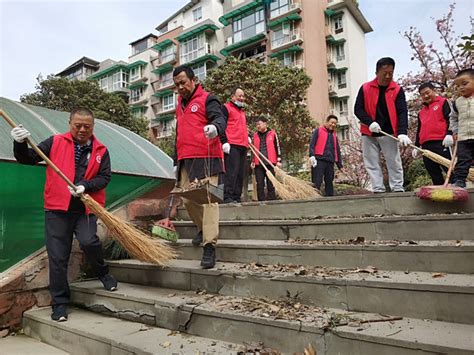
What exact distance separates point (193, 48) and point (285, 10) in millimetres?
10763

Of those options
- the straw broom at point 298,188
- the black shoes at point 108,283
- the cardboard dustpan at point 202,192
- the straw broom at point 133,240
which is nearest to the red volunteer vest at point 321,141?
the straw broom at point 298,188

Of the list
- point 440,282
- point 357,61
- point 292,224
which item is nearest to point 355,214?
point 292,224

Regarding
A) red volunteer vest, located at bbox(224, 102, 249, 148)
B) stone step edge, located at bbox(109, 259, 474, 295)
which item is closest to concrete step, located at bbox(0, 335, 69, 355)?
stone step edge, located at bbox(109, 259, 474, 295)

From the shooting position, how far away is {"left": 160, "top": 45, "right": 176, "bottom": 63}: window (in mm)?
35156

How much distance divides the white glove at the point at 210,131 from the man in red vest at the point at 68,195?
Answer: 3.63 ft

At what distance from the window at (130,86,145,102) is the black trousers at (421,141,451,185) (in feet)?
122

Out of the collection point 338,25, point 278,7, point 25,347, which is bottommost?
point 25,347

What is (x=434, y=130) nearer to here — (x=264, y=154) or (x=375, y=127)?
(x=375, y=127)

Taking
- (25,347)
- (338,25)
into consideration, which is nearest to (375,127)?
(25,347)

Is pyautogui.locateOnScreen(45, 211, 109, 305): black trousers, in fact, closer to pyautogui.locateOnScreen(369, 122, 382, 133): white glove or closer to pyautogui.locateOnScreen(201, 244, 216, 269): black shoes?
pyautogui.locateOnScreen(201, 244, 216, 269): black shoes

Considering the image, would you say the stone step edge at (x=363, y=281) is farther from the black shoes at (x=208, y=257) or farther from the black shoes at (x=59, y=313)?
the black shoes at (x=59, y=313)

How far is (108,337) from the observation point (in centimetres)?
250

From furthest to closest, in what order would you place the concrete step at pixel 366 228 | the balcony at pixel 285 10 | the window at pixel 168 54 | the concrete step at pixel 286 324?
the window at pixel 168 54
the balcony at pixel 285 10
the concrete step at pixel 366 228
the concrete step at pixel 286 324

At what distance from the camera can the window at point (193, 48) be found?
1256 inches
